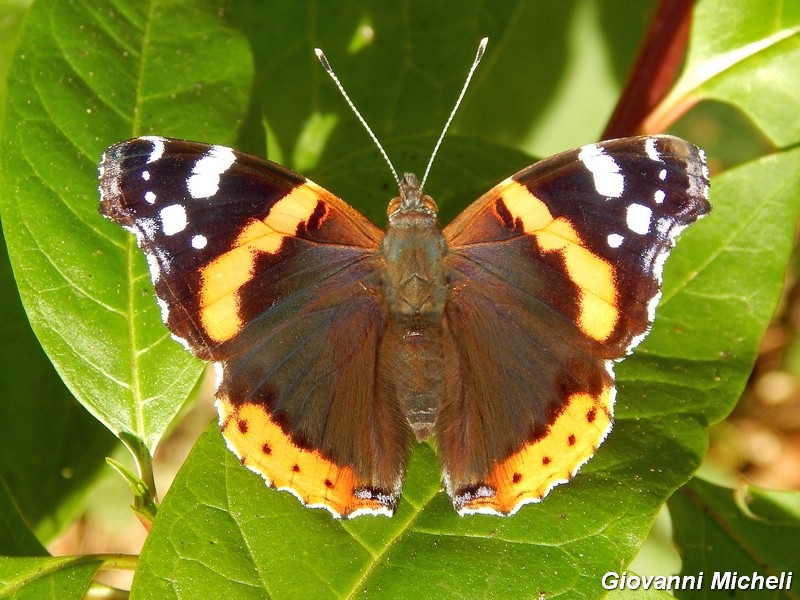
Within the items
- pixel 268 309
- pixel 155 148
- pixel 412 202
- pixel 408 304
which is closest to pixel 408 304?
pixel 408 304

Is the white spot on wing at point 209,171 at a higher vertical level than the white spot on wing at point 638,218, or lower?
higher

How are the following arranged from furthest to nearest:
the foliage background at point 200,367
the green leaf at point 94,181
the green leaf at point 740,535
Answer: the green leaf at point 740,535, the green leaf at point 94,181, the foliage background at point 200,367

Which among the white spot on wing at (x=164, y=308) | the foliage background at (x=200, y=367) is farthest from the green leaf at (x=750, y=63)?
the white spot on wing at (x=164, y=308)

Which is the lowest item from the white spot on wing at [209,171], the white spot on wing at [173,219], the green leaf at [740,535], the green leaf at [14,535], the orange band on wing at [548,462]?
the green leaf at [740,535]

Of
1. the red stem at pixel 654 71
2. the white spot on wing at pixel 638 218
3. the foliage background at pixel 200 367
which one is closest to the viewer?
the foliage background at pixel 200 367

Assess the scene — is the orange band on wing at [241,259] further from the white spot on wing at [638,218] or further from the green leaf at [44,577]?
the white spot on wing at [638,218]

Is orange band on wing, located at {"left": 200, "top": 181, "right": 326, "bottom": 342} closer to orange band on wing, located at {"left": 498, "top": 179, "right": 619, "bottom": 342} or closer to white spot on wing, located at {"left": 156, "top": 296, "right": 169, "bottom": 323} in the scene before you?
white spot on wing, located at {"left": 156, "top": 296, "right": 169, "bottom": 323}

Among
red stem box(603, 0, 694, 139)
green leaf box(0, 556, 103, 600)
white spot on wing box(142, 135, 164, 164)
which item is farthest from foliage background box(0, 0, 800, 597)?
white spot on wing box(142, 135, 164, 164)

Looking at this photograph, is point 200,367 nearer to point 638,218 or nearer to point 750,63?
point 638,218
